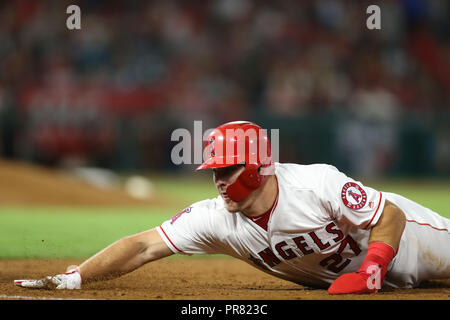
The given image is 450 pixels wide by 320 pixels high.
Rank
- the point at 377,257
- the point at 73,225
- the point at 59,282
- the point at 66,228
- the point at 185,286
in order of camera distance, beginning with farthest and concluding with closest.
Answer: the point at 73,225 < the point at 66,228 < the point at 185,286 < the point at 59,282 < the point at 377,257

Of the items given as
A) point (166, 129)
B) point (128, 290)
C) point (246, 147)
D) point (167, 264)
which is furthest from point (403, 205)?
point (166, 129)

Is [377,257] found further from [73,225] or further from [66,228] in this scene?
[73,225]

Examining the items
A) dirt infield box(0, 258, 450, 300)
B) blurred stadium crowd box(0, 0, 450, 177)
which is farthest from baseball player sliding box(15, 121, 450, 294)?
blurred stadium crowd box(0, 0, 450, 177)

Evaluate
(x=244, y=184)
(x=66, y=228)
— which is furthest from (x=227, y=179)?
(x=66, y=228)

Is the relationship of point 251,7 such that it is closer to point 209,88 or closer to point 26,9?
point 209,88

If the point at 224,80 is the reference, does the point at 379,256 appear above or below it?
below
